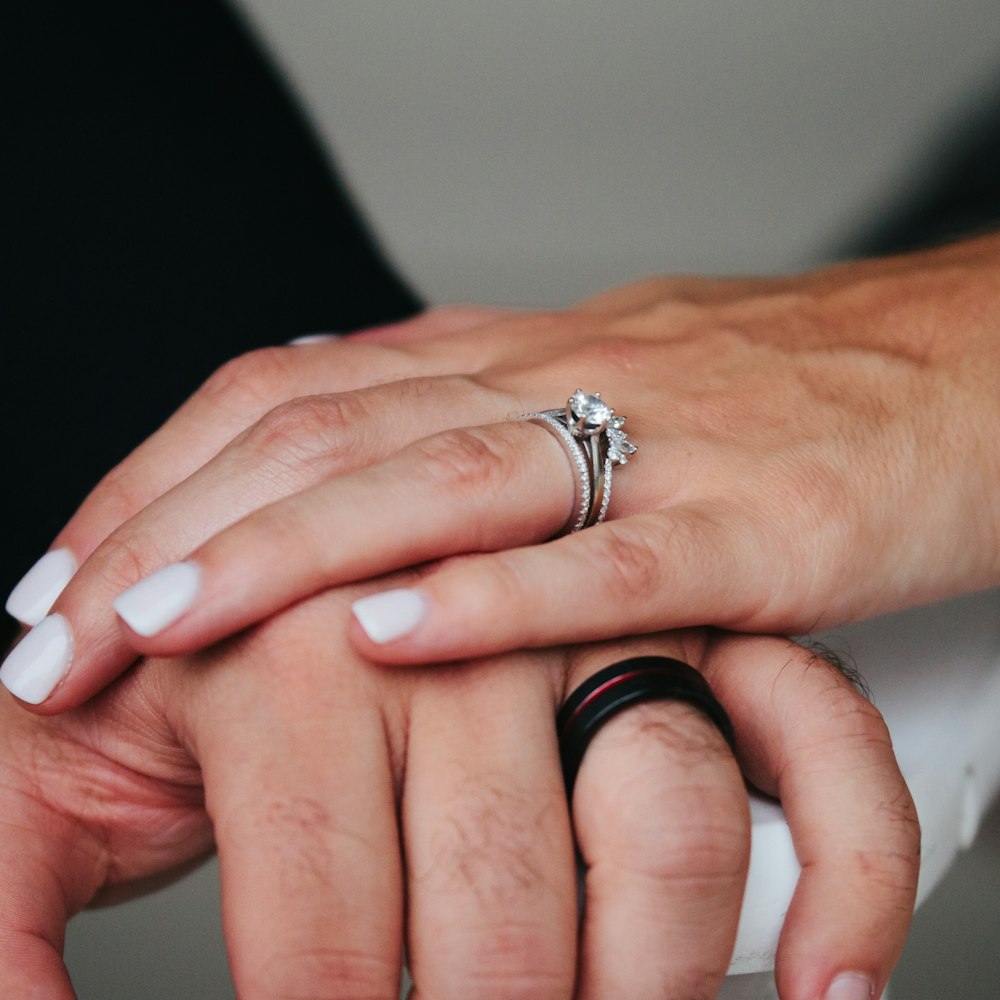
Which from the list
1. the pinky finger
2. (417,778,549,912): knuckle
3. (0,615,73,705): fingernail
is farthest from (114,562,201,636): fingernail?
the pinky finger

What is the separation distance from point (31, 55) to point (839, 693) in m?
1.60

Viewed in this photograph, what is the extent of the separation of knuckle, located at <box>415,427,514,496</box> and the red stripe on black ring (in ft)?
0.64

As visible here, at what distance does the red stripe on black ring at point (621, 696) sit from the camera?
2.64ft

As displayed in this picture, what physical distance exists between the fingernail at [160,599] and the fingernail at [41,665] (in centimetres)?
13

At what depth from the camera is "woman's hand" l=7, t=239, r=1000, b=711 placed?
816 mm

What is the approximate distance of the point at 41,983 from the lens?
32.5 inches

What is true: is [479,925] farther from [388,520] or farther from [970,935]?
[970,935]

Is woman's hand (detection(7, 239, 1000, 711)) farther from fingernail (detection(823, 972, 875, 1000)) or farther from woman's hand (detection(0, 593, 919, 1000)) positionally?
fingernail (detection(823, 972, 875, 1000))

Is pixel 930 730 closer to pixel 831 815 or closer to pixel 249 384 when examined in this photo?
pixel 831 815

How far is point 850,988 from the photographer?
2.46ft

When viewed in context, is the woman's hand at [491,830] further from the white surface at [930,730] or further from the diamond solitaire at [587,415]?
the diamond solitaire at [587,415]

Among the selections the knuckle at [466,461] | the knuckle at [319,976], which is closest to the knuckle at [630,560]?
the knuckle at [466,461]

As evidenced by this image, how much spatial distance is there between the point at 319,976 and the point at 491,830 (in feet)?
0.50

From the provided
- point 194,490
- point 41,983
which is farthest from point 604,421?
point 41,983
